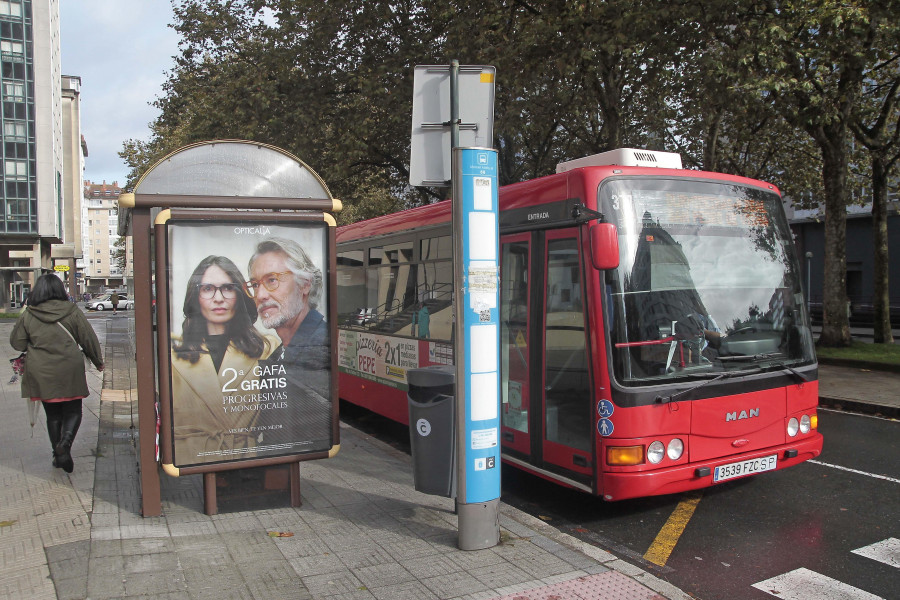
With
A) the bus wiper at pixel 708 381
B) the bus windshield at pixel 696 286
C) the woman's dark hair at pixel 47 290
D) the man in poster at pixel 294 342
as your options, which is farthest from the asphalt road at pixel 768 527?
the woman's dark hair at pixel 47 290

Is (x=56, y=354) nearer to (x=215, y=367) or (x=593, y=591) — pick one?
(x=215, y=367)

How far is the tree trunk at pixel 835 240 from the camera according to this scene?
15758 mm

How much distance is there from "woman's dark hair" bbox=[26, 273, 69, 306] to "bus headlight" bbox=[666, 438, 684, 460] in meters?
5.14

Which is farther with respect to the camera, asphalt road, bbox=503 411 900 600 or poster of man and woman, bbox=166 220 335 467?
poster of man and woman, bbox=166 220 335 467

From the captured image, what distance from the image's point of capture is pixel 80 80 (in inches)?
3617

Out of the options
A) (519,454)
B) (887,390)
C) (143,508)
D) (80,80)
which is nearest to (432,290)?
Answer: (519,454)

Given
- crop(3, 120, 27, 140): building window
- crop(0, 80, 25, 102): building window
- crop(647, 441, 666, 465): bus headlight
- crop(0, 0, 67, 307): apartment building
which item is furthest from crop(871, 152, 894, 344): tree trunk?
crop(0, 80, 25, 102): building window

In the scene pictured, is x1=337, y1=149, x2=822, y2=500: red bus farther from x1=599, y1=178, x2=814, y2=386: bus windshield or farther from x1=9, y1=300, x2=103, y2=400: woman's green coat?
x1=9, y1=300, x2=103, y2=400: woman's green coat

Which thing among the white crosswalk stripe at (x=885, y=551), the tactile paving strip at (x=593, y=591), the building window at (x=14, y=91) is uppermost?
the building window at (x=14, y=91)

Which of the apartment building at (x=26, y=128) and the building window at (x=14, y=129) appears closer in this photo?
the apartment building at (x=26, y=128)

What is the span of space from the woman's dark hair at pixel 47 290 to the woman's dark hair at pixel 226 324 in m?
1.92

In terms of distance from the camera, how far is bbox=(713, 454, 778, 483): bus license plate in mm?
5527

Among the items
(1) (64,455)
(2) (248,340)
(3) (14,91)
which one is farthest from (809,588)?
(3) (14,91)

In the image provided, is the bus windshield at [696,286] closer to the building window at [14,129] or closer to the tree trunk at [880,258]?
the tree trunk at [880,258]
